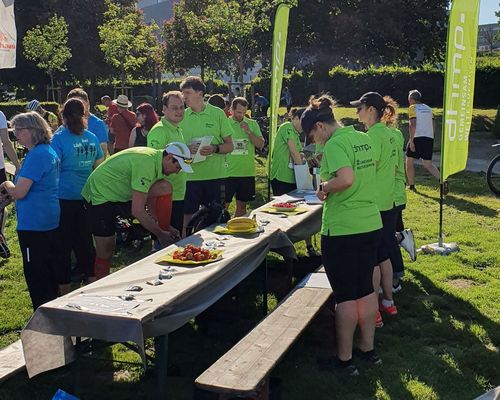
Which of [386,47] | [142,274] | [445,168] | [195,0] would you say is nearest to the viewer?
[142,274]

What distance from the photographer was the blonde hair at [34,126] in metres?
4.55

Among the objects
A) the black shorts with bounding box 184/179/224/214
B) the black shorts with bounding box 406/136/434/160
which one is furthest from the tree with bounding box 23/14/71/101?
the black shorts with bounding box 184/179/224/214

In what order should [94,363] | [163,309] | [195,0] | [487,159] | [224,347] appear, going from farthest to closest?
[195,0], [487,159], [224,347], [94,363], [163,309]

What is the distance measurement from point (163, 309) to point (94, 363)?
165 centimetres

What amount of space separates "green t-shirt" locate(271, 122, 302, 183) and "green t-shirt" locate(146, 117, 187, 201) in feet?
5.24

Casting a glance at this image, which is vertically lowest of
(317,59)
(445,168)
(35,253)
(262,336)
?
(262,336)

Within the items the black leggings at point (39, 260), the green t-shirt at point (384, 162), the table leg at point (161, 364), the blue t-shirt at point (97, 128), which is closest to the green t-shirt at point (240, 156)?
the blue t-shirt at point (97, 128)

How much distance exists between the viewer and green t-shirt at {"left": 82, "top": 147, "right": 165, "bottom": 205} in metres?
4.79

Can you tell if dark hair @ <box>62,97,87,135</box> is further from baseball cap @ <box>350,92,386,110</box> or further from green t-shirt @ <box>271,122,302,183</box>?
green t-shirt @ <box>271,122,302,183</box>

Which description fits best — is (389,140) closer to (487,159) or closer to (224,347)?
(224,347)

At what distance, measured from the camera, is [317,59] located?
1109 inches

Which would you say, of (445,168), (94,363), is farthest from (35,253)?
(445,168)

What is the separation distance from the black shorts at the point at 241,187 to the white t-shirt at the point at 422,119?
4.62m

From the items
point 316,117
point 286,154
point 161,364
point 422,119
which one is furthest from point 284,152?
point 422,119
